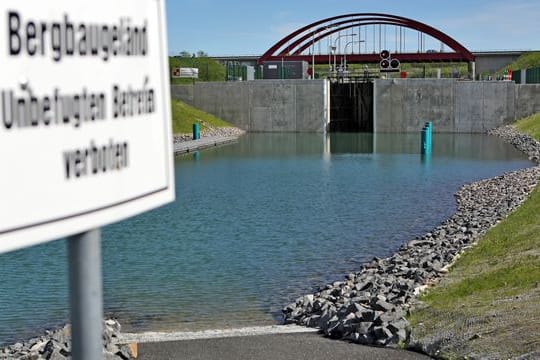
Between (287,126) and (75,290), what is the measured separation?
70048 mm

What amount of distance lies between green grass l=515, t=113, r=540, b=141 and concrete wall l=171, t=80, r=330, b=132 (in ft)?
53.3

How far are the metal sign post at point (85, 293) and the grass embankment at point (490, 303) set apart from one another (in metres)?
6.37

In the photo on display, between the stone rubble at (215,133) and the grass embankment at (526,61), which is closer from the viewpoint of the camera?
the stone rubble at (215,133)

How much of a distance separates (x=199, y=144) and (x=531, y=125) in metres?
24.7

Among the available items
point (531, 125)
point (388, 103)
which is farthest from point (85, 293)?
point (388, 103)

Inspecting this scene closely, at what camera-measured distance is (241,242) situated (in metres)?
20.9

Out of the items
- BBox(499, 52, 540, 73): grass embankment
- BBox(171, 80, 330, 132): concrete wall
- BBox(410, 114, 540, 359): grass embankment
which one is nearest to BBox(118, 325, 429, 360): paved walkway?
BBox(410, 114, 540, 359): grass embankment

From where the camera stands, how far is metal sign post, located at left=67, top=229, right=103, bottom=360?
2635 mm

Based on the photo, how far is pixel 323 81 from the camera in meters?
70.8

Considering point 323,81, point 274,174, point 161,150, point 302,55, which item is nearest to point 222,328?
point 161,150

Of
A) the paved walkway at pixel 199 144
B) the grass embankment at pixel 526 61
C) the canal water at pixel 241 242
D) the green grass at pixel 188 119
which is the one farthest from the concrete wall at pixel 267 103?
the grass embankment at pixel 526 61

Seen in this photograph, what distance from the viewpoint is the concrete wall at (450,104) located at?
69.2m

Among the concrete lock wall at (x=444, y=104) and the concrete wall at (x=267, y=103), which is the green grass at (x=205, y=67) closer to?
the concrete wall at (x=267, y=103)

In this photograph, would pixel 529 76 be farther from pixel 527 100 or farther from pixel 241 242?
pixel 241 242
